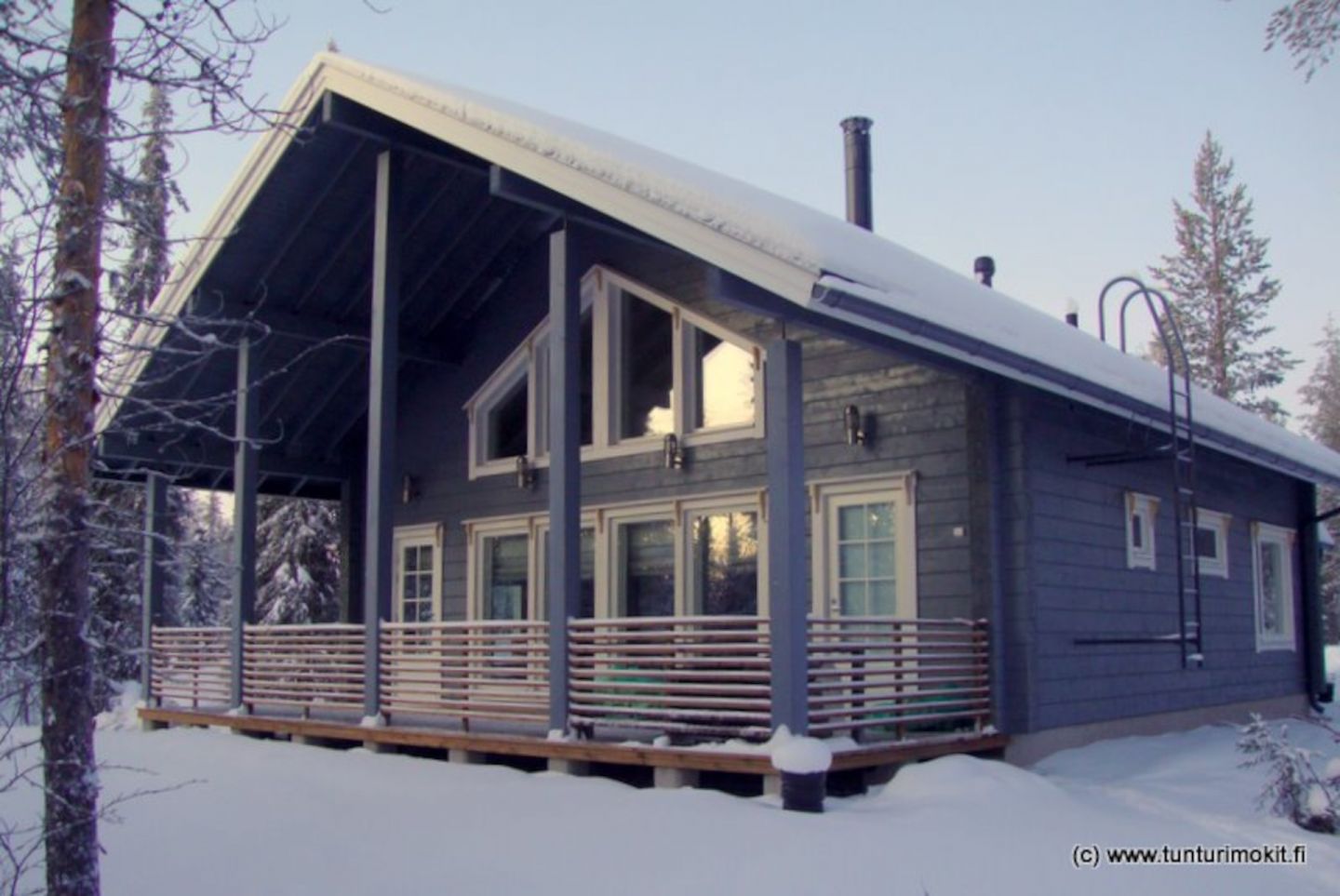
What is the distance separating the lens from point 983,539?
27.4 ft

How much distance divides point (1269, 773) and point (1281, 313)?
27.3 meters

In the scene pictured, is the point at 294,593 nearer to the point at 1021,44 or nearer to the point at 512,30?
the point at 512,30

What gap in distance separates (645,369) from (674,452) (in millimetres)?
811

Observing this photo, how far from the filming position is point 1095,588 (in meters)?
9.21

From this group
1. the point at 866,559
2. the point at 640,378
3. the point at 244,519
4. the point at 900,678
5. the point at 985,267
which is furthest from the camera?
the point at 985,267

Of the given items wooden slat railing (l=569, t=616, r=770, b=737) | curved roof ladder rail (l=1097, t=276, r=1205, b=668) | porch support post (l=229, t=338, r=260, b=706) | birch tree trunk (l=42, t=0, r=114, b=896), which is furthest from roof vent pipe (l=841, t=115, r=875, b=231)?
birch tree trunk (l=42, t=0, r=114, b=896)

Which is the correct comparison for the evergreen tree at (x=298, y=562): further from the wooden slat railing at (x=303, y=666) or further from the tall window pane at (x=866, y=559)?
the tall window pane at (x=866, y=559)

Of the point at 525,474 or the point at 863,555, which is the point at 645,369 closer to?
the point at 525,474

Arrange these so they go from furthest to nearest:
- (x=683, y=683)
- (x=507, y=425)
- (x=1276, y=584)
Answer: (x=1276, y=584) → (x=507, y=425) → (x=683, y=683)

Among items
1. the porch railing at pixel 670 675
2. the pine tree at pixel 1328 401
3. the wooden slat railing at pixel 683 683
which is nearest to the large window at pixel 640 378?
the porch railing at pixel 670 675

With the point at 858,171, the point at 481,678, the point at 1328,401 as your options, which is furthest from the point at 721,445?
the point at 1328,401

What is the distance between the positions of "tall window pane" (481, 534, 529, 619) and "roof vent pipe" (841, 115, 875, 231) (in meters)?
4.95

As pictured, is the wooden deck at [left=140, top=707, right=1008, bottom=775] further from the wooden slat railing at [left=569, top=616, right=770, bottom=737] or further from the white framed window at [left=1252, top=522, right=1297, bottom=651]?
the white framed window at [left=1252, top=522, right=1297, bottom=651]

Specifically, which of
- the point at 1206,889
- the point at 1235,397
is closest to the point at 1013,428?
the point at 1206,889
